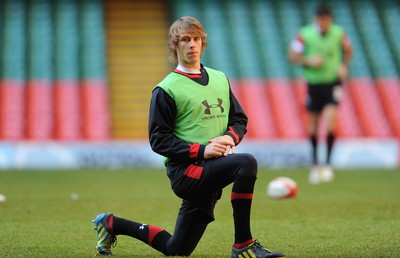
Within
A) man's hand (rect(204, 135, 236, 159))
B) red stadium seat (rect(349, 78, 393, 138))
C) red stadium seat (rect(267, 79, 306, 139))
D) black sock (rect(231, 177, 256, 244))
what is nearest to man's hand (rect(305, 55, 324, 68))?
red stadium seat (rect(267, 79, 306, 139))

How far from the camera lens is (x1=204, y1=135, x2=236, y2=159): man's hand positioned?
16.2 feet

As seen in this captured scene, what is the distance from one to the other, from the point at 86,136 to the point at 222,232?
1097cm

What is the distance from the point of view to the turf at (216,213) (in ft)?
18.9

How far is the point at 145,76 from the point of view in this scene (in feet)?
65.7

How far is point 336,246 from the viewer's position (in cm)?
577

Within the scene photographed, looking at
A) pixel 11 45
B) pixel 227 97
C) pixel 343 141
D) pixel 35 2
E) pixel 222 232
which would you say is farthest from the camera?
pixel 35 2

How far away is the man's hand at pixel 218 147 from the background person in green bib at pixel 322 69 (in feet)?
22.4

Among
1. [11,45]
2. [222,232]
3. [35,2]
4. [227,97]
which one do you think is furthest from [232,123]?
[35,2]

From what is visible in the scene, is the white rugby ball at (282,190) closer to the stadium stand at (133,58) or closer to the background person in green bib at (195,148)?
the background person in green bib at (195,148)

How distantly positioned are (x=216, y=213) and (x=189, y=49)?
3326 millimetres

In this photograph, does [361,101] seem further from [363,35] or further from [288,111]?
[363,35]

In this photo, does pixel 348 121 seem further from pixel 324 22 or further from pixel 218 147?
pixel 218 147

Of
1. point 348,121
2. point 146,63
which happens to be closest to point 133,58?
point 146,63

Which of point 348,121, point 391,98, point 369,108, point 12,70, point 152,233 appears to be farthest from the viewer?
point 12,70
